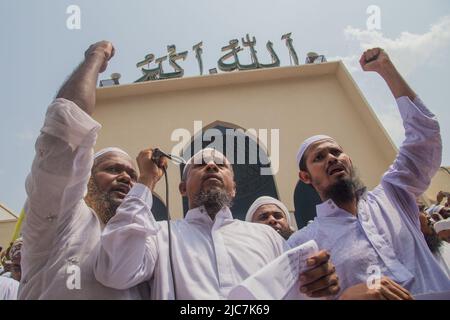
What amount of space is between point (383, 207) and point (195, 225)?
1054 millimetres

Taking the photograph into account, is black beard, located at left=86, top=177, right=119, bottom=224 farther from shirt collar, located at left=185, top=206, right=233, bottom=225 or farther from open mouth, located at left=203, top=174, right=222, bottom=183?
open mouth, located at left=203, top=174, right=222, bottom=183

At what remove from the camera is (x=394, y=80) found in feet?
7.13

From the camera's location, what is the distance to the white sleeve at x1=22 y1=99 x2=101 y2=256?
4.48 feet

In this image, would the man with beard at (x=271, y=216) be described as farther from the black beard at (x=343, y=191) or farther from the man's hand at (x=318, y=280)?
the man's hand at (x=318, y=280)

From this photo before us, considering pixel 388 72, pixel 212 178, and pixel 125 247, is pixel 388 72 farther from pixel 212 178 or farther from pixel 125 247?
pixel 125 247

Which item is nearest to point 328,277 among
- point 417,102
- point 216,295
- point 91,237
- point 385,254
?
point 216,295

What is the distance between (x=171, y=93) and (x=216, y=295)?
6.98 metres

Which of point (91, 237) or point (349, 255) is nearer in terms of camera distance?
point (91, 237)

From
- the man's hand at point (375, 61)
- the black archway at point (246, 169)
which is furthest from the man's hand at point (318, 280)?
the black archway at point (246, 169)

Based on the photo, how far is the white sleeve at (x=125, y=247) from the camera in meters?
1.34

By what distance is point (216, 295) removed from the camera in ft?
4.75

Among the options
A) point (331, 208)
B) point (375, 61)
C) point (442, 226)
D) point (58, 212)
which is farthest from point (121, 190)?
point (442, 226)

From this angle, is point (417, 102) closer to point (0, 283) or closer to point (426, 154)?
point (426, 154)

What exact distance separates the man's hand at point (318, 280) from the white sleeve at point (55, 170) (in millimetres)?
938
